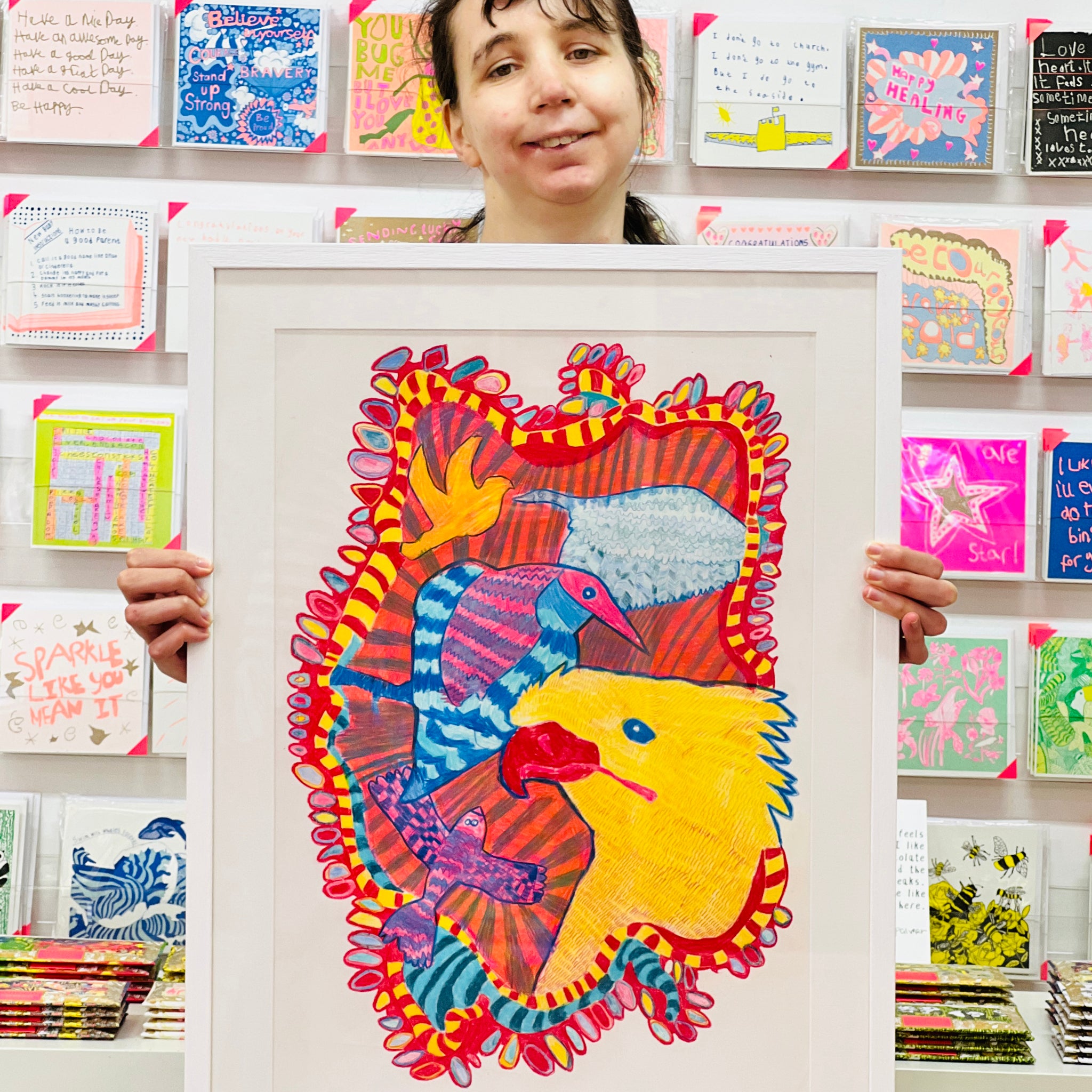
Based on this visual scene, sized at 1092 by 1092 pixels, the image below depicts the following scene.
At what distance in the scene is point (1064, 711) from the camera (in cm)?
178

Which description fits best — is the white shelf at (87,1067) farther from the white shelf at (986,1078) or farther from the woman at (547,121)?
the white shelf at (986,1078)

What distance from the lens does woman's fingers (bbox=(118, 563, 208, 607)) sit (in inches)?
34.1

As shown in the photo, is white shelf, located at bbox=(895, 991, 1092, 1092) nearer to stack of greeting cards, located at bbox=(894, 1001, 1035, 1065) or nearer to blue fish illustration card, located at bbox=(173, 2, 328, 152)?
stack of greeting cards, located at bbox=(894, 1001, 1035, 1065)

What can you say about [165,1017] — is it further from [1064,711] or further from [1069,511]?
[1069,511]

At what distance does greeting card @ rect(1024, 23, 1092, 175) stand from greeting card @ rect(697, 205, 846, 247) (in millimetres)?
367

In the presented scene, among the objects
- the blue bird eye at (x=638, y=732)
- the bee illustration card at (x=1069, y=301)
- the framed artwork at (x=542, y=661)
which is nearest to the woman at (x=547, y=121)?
the framed artwork at (x=542, y=661)

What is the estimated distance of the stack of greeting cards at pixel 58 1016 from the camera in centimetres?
139

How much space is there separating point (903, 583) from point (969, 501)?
1002mm

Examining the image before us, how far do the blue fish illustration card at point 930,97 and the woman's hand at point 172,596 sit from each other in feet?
4.55

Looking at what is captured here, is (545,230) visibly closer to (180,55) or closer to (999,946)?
(180,55)

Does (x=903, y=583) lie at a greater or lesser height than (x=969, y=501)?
lesser

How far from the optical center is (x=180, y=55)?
1.73 metres

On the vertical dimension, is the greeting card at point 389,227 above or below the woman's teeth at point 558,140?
above

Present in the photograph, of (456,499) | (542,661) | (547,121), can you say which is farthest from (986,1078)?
(547,121)
